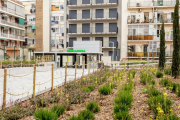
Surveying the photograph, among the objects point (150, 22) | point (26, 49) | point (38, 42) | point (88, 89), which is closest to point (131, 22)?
point (150, 22)

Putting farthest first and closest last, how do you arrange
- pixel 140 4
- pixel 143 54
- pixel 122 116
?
pixel 140 4 → pixel 143 54 → pixel 122 116

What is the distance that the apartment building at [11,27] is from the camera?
4438 centimetres

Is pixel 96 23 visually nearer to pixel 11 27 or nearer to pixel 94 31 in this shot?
pixel 94 31

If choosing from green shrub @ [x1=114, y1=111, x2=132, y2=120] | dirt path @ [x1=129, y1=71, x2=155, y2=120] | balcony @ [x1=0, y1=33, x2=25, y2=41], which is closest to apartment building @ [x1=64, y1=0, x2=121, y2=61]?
balcony @ [x1=0, y1=33, x2=25, y2=41]

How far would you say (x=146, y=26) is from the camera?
39688 mm

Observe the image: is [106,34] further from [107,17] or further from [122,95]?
[122,95]

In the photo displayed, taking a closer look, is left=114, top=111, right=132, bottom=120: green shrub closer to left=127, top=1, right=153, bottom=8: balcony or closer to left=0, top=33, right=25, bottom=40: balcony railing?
left=127, top=1, right=153, bottom=8: balcony

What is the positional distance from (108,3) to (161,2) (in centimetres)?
996

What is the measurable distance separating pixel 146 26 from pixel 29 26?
2670cm

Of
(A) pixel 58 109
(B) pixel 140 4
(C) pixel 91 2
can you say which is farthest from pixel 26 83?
(C) pixel 91 2

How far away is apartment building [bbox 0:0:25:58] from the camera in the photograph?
44375 mm

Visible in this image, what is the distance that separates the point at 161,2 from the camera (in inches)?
1580

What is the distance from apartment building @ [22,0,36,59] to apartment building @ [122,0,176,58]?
68.4 ft

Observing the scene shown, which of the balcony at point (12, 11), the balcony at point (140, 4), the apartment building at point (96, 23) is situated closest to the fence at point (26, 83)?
the apartment building at point (96, 23)
